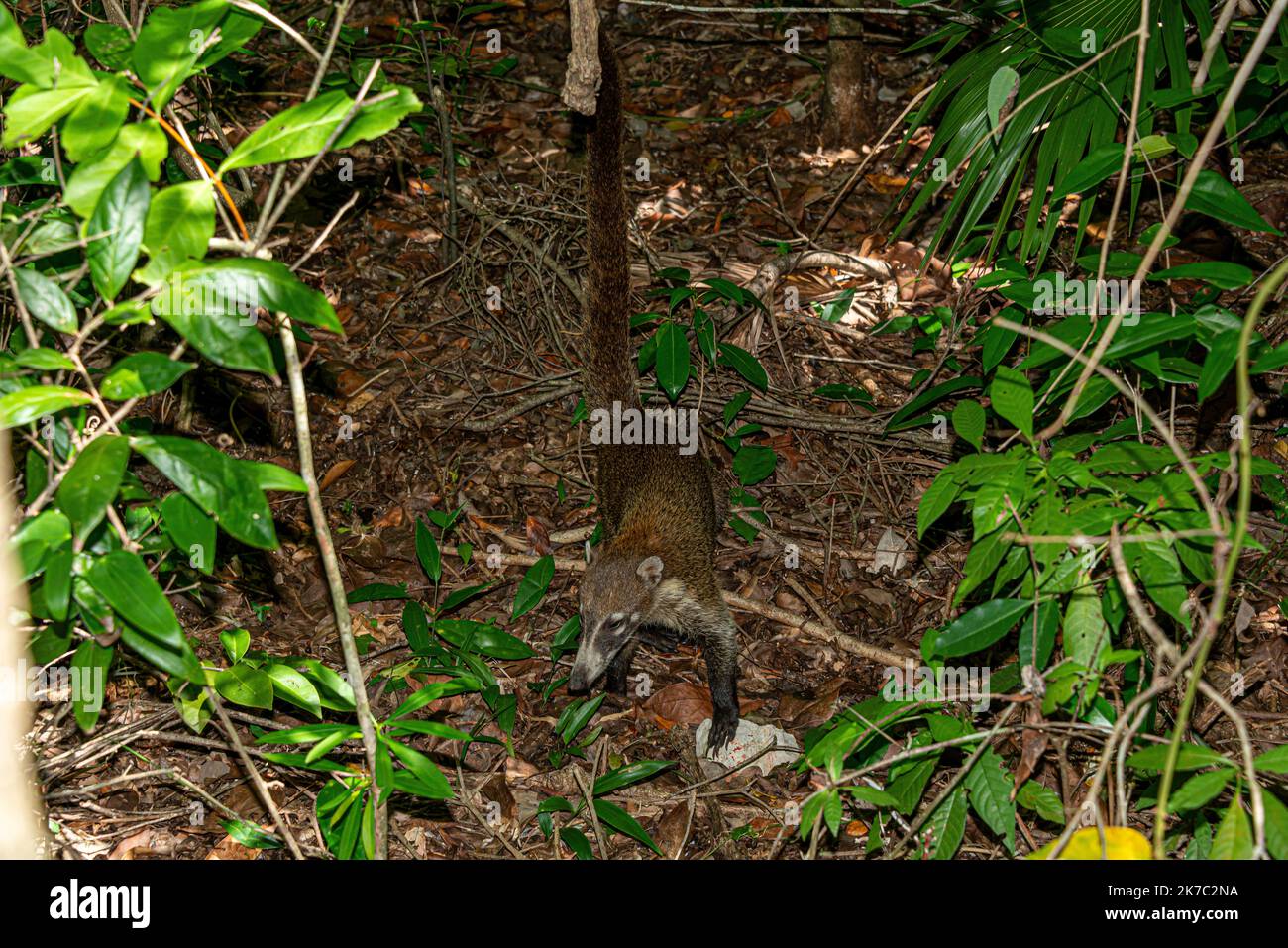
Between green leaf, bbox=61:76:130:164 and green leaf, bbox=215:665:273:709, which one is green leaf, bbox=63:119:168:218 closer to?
green leaf, bbox=61:76:130:164

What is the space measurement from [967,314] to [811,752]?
3293mm

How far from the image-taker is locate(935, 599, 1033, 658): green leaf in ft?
8.99

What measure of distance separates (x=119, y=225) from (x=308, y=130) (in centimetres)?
38

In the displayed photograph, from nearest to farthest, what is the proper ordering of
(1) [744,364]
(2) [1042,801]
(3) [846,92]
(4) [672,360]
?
(2) [1042,801] < (4) [672,360] < (1) [744,364] < (3) [846,92]

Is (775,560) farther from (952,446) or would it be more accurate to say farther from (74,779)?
(74,779)

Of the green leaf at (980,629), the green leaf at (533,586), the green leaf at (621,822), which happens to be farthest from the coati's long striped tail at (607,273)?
the green leaf at (980,629)

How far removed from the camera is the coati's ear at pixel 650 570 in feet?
15.9

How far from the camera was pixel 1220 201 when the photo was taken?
9.43 ft

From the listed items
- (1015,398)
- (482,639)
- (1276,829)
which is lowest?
(482,639)

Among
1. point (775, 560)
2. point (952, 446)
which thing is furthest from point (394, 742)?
point (952, 446)

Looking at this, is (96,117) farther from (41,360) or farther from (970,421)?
(970,421)

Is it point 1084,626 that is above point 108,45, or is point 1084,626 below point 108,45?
Answer: below

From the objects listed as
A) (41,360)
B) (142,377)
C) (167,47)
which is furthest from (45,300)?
(167,47)

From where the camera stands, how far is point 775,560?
546 centimetres
